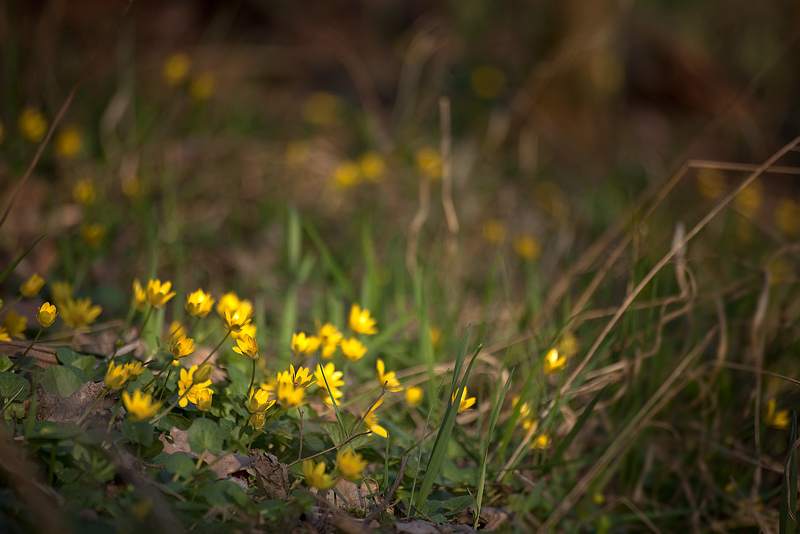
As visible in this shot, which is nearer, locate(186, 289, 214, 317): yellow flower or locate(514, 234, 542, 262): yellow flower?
locate(186, 289, 214, 317): yellow flower

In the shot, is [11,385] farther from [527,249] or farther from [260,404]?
[527,249]

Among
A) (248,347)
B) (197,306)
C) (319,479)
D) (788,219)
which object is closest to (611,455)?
(319,479)

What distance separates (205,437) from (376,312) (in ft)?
2.95

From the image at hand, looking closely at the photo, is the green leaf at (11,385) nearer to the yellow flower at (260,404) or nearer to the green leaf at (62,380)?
the green leaf at (62,380)

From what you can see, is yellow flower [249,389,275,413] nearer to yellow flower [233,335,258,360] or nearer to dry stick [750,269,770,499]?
yellow flower [233,335,258,360]

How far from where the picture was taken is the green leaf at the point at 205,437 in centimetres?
99

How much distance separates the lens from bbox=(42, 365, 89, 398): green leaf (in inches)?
40.9

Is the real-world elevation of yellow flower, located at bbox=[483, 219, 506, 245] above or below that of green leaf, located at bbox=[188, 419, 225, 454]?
below

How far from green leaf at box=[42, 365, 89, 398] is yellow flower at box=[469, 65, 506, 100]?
3881 mm

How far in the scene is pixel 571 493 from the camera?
1.33m

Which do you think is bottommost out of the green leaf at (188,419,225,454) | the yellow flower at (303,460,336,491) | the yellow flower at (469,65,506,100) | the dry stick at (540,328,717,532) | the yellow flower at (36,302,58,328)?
the dry stick at (540,328,717,532)

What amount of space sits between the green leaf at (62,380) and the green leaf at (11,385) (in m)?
0.03

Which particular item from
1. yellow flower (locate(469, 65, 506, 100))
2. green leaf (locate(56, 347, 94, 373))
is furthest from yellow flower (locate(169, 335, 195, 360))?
yellow flower (locate(469, 65, 506, 100))

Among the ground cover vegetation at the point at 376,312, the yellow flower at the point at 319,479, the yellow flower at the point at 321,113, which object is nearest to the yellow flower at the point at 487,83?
the ground cover vegetation at the point at 376,312
